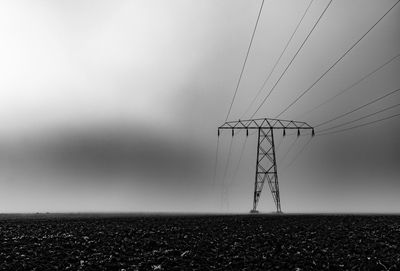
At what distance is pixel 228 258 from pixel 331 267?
5.31m

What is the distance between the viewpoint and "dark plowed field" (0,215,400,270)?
23.8 metres

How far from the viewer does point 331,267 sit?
76.3 ft

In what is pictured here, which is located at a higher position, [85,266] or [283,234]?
[283,234]

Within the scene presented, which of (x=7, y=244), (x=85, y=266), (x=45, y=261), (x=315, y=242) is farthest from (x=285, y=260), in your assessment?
(x=7, y=244)

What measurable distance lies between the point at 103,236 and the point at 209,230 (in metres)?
8.36

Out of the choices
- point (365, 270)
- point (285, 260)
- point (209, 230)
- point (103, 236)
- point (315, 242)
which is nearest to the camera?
point (365, 270)

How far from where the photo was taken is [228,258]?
82.4ft

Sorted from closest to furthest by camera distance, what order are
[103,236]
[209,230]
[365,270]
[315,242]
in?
[365,270]
[315,242]
[103,236]
[209,230]

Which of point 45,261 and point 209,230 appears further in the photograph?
point 209,230

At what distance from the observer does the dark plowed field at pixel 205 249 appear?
23.8m

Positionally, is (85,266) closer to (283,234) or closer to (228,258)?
(228,258)

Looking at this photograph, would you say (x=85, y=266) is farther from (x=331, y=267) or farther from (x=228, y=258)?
(x=331, y=267)

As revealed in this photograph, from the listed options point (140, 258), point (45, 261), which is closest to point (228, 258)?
point (140, 258)

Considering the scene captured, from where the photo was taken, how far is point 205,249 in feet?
91.1
